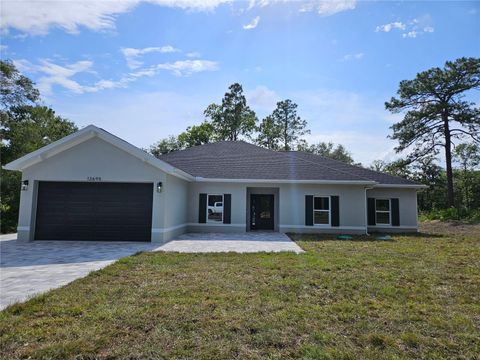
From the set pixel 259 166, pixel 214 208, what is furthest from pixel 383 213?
pixel 214 208

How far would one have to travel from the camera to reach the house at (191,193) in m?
11.0

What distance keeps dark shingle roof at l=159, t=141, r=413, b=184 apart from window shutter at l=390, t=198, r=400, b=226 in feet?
3.57

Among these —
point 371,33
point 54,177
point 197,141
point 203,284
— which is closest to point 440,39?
point 371,33

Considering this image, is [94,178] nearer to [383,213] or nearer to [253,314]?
[253,314]

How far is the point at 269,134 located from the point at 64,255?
1206 inches

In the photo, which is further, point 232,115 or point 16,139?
point 232,115

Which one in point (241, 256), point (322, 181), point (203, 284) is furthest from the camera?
point (322, 181)

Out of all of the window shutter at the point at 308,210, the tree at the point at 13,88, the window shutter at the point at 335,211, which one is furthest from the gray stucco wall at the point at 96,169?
the tree at the point at 13,88

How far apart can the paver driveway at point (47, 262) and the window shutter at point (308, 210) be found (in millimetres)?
7597

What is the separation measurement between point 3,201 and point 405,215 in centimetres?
2167

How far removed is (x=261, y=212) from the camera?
16078 millimetres

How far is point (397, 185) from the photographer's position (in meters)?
16.0

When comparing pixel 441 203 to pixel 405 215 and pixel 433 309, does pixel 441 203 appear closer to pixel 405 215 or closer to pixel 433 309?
pixel 405 215

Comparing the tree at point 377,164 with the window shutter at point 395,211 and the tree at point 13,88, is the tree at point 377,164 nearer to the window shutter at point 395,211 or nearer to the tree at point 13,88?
the window shutter at point 395,211
